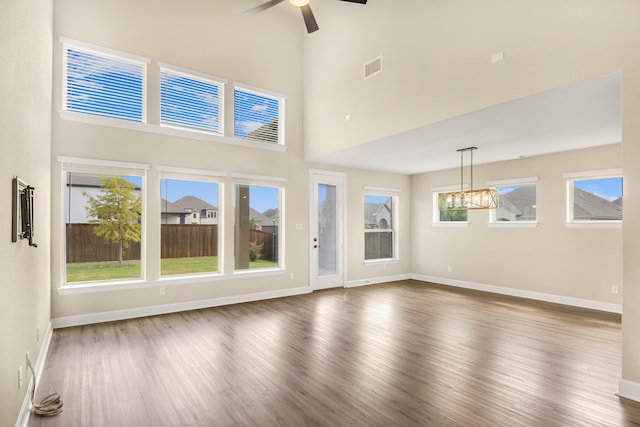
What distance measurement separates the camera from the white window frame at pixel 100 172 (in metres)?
4.50

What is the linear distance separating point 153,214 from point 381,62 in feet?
14.0

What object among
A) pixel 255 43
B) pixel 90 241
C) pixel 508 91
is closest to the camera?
pixel 508 91

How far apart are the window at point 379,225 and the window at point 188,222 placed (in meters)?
3.63

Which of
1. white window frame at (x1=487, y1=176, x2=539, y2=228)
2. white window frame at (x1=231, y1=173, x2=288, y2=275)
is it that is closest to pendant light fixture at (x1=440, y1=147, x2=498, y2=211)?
white window frame at (x1=487, y1=176, x2=539, y2=228)

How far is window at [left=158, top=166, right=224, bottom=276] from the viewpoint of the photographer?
5344 millimetres

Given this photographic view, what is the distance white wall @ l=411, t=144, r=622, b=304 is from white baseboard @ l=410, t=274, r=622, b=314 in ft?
0.20

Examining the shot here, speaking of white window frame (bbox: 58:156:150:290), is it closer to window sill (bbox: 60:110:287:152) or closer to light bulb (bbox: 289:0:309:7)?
window sill (bbox: 60:110:287:152)

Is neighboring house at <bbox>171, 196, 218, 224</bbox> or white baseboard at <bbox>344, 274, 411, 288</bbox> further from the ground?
neighboring house at <bbox>171, 196, 218, 224</bbox>

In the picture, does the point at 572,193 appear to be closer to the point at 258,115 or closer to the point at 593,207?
the point at 593,207

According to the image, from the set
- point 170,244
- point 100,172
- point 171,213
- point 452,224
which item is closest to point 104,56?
point 100,172

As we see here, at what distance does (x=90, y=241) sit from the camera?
4.78 m

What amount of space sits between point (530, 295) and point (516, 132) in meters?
3.43

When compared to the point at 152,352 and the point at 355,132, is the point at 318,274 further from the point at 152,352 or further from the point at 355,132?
the point at 152,352

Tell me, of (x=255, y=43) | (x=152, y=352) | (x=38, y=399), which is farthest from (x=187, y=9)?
(x=38, y=399)
